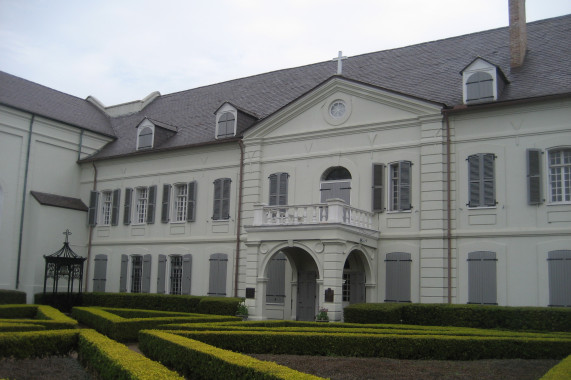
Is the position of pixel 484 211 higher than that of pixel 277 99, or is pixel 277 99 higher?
pixel 277 99

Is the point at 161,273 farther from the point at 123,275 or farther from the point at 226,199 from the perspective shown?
the point at 226,199

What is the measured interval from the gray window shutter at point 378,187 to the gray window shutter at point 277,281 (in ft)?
14.8

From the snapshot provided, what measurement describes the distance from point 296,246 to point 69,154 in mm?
17226

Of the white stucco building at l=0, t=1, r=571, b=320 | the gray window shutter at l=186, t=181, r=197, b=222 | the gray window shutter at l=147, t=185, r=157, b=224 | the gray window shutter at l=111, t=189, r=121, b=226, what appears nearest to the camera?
the white stucco building at l=0, t=1, r=571, b=320

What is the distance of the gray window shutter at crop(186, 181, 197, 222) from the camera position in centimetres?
2925

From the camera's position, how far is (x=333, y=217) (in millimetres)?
21453

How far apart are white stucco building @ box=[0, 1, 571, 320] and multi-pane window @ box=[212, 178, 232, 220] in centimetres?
7

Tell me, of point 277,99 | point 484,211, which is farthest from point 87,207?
point 484,211

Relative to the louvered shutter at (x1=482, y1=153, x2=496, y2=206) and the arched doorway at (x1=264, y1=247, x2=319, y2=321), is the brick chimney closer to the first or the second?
the louvered shutter at (x1=482, y1=153, x2=496, y2=206)

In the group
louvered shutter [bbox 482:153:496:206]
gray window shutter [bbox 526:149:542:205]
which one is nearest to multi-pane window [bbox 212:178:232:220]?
louvered shutter [bbox 482:153:496:206]

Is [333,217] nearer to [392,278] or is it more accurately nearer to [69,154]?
[392,278]

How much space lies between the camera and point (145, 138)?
3228cm

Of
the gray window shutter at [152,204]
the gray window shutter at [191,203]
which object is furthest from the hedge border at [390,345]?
the gray window shutter at [152,204]

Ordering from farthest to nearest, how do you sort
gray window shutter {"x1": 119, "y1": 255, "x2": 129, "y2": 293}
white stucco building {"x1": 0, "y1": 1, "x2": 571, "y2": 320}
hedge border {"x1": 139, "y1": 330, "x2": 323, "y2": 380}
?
gray window shutter {"x1": 119, "y1": 255, "x2": 129, "y2": 293}
white stucco building {"x1": 0, "y1": 1, "x2": 571, "y2": 320}
hedge border {"x1": 139, "y1": 330, "x2": 323, "y2": 380}
